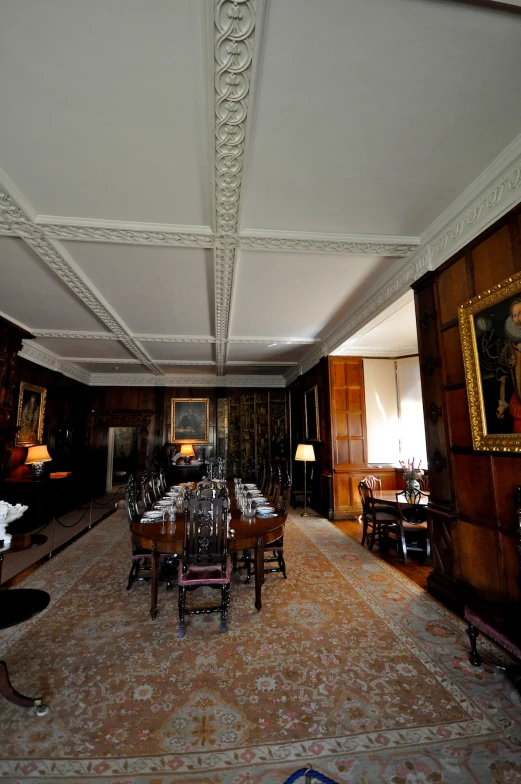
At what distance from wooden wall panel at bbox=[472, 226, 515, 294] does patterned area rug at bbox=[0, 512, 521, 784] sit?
279 cm

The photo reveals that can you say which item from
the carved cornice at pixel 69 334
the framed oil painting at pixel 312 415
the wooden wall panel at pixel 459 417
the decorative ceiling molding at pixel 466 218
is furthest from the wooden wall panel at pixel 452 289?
the carved cornice at pixel 69 334

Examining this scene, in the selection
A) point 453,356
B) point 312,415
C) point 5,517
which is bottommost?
point 5,517

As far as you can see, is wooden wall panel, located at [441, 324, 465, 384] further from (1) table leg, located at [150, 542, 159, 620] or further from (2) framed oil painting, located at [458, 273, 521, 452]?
(1) table leg, located at [150, 542, 159, 620]

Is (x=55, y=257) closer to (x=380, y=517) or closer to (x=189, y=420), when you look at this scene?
(x=380, y=517)

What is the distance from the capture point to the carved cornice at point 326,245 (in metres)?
3.35

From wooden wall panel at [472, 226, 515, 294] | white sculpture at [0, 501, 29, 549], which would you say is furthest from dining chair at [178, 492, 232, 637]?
wooden wall panel at [472, 226, 515, 294]

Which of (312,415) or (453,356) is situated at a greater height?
(453,356)

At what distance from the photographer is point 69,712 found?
1994 millimetres

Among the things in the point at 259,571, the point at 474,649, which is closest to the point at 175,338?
the point at 259,571

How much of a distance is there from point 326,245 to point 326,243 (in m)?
0.03

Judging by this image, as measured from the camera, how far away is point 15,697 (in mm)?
1955

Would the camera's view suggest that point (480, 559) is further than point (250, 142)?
Yes

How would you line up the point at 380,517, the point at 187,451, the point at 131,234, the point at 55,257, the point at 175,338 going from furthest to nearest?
1. the point at 187,451
2. the point at 175,338
3. the point at 380,517
4. the point at 55,257
5. the point at 131,234

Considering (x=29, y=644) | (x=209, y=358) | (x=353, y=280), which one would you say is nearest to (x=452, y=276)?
(x=353, y=280)
